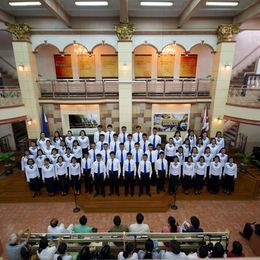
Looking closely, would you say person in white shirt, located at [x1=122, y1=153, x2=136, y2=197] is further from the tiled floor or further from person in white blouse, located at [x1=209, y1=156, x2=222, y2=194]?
person in white blouse, located at [x1=209, y1=156, x2=222, y2=194]

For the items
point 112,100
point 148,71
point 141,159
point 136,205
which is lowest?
point 136,205

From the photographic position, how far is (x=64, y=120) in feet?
36.2

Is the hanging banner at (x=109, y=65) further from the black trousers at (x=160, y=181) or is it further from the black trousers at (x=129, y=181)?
the black trousers at (x=160, y=181)

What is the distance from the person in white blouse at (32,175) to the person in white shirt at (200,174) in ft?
19.6

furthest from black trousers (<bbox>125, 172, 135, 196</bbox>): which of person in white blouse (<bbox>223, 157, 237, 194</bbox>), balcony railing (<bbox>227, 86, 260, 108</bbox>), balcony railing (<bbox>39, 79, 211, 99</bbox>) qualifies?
balcony railing (<bbox>227, 86, 260, 108</bbox>)

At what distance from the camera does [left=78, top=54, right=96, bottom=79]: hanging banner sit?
11953mm

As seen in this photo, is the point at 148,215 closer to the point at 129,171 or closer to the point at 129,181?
the point at 129,181

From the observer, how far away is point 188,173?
744cm

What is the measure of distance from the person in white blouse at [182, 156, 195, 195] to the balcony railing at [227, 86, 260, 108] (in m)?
4.39

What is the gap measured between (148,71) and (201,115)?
13.5 feet

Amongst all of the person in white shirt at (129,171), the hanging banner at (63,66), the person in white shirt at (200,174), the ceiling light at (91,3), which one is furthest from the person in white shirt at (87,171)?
the hanging banner at (63,66)

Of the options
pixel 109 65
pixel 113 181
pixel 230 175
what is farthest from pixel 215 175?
pixel 109 65

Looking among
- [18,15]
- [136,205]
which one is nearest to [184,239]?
[136,205]

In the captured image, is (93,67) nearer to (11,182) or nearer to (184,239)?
(11,182)
